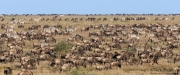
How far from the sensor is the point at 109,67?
25266 millimetres

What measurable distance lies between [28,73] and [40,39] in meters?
21.1

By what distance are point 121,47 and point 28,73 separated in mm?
16476

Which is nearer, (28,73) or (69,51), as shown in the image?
(28,73)

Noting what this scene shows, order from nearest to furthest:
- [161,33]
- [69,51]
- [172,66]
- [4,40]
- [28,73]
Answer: [28,73] → [172,66] → [69,51] → [4,40] → [161,33]

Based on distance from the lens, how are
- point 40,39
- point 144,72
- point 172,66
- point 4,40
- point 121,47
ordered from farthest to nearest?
point 40,39 < point 4,40 < point 121,47 < point 172,66 < point 144,72

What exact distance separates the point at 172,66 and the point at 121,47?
10.4 m

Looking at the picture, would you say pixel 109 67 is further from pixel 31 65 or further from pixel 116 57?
pixel 31 65

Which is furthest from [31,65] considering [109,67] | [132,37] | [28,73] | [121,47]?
[132,37]

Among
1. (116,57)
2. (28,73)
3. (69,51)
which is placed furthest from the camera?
(69,51)

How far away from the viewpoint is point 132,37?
42781 mm

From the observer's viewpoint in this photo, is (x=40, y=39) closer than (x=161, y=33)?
Yes

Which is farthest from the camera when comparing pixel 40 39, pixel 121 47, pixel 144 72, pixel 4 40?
pixel 40 39

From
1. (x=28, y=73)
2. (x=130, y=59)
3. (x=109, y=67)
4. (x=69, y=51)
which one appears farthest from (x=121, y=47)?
(x=28, y=73)

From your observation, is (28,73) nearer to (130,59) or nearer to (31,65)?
(31,65)
